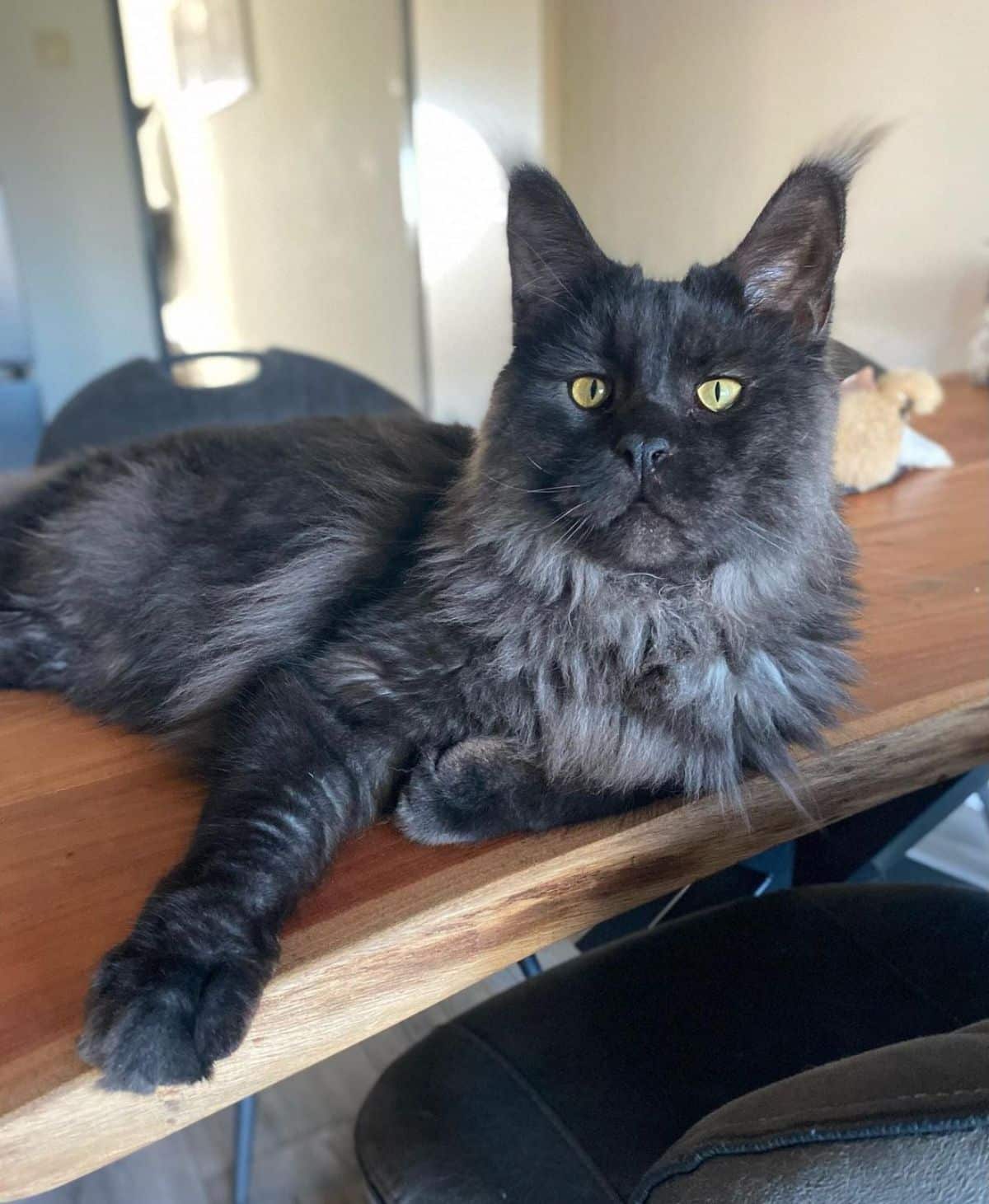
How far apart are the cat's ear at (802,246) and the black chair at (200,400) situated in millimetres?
1236

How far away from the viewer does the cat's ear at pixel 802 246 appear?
0.88 meters

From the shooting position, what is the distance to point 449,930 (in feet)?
2.35

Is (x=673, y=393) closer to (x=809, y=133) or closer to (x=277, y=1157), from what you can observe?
(x=277, y=1157)

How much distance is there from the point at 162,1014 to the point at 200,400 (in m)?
1.87

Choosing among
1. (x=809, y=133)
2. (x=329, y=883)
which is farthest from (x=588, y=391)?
(x=809, y=133)

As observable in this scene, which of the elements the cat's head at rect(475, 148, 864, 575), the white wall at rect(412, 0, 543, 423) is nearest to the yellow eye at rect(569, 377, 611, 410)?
the cat's head at rect(475, 148, 864, 575)

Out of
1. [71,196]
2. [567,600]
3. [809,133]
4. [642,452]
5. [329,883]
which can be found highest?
[809,133]

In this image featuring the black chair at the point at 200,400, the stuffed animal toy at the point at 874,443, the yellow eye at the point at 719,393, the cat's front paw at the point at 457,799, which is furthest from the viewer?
the black chair at the point at 200,400

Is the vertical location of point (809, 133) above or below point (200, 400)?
above

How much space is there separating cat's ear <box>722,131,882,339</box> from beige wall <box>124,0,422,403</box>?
10.3ft

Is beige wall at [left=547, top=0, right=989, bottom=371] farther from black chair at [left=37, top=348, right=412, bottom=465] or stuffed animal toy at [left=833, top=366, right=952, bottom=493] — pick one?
black chair at [left=37, top=348, right=412, bottom=465]

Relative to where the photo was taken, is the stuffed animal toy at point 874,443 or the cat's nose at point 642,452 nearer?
the cat's nose at point 642,452

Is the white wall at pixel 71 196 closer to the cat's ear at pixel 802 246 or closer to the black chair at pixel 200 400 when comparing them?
the black chair at pixel 200 400

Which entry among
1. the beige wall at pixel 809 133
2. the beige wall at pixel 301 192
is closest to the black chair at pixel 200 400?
the beige wall at pixel 809 133
